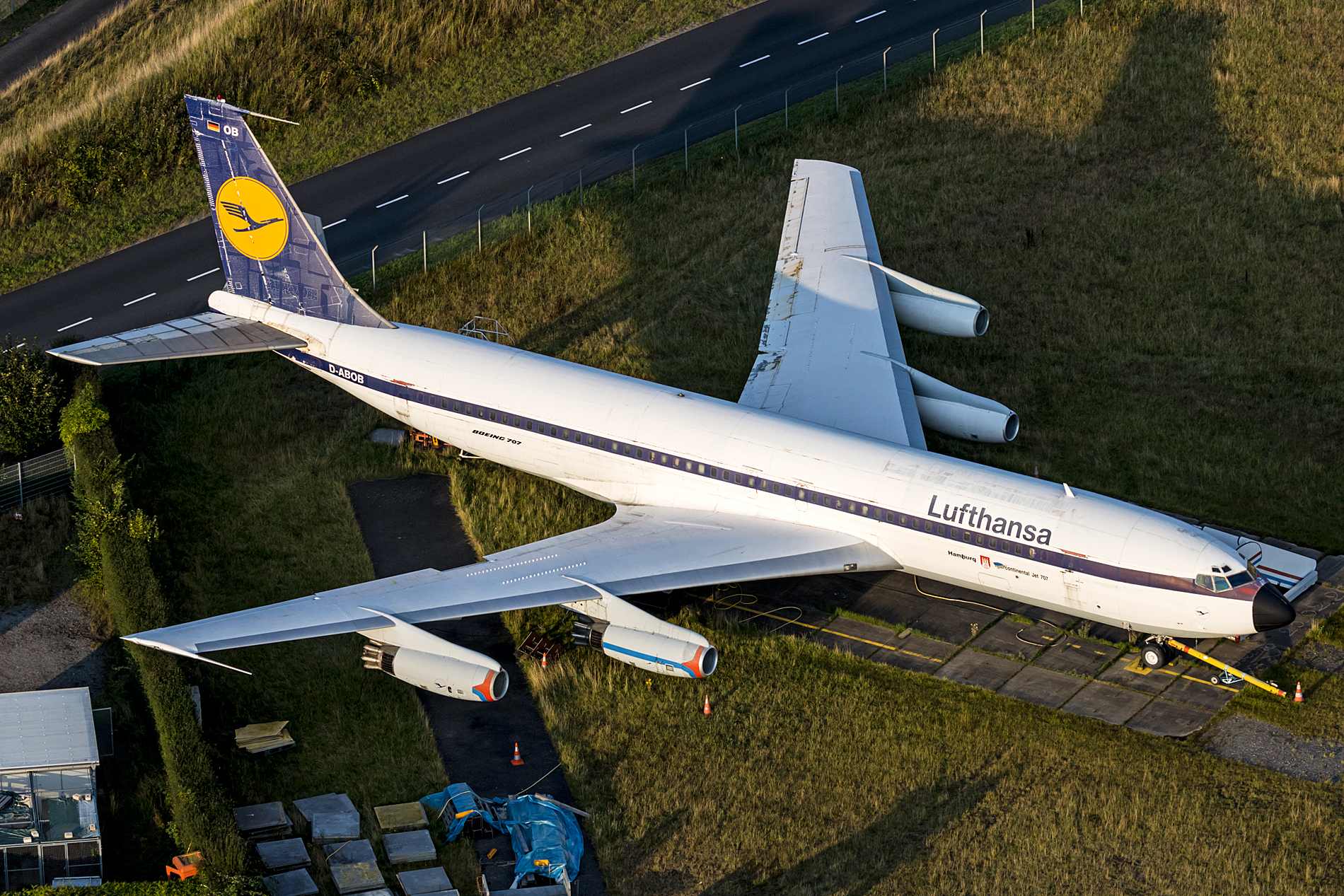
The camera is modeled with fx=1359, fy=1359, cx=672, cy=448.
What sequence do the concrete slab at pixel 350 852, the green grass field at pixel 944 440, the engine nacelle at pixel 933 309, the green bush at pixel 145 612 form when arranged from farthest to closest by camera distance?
the engine nacelle at pixel 933 309 < the green grass field at pixel 944 440 < the concrete slab at pixel 350 852 < the green bush at pixel 145 612

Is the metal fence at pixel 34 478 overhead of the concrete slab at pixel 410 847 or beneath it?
overhead

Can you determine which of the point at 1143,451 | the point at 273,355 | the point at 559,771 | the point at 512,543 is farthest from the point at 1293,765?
the point at 273,355

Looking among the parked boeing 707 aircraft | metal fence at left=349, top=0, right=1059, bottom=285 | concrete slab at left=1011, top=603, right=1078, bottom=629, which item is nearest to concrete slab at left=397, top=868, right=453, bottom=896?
the parked boeing 707 aircraft

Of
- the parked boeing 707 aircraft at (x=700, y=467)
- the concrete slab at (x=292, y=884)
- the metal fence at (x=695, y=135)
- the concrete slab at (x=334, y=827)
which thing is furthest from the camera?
the metal fence at (x=695, y=135)

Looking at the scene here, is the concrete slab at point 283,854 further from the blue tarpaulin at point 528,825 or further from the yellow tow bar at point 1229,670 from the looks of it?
the yellow tow bar at point 1229,670

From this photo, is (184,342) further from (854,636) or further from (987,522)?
(987,522)

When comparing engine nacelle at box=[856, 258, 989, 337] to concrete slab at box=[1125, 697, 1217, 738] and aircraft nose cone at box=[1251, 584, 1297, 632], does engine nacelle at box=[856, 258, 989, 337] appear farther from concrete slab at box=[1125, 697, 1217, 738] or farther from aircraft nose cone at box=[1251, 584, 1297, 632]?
aircraft nose cone at box=[1251, 584, 1297, 632]

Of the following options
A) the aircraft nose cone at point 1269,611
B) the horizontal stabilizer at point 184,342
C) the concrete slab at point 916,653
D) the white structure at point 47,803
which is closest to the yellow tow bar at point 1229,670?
the aircraft nose cone at point 1269,611
